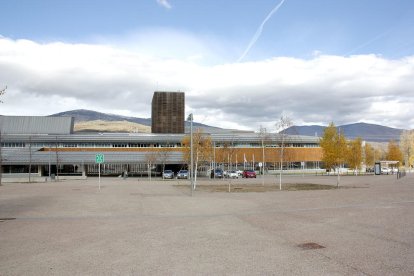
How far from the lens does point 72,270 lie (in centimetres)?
792

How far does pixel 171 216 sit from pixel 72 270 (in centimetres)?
865

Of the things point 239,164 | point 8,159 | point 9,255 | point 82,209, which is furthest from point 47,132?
point 9,255

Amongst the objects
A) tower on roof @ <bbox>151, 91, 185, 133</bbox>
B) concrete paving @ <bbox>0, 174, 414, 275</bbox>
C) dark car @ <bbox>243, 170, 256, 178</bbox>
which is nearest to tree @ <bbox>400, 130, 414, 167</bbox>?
dark car @ <bbox>243, 170, 256, 178</bbox>

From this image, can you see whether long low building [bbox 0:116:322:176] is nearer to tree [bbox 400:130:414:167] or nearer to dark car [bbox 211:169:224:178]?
dark car [bbox 211:169:224:178]

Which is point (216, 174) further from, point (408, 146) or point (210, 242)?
point (408, 146)

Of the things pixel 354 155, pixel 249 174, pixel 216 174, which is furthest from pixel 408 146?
pixel 216 174

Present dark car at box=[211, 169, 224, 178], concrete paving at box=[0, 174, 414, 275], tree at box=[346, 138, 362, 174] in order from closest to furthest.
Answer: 1. concrete paving at box=[0, 174, 414, 275]
2. dark car at box=[211, 169, 224, 178]
3. tree at box=[346, 138, 362, 174]

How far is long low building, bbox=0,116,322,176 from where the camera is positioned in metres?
81.9

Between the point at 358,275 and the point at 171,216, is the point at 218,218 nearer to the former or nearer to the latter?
the point at 171,216

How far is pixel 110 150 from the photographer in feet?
300

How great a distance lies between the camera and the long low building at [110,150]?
81.9 meters

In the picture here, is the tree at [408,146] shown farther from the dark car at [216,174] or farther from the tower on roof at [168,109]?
the tower on roof at [168,109]

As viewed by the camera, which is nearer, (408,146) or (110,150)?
(110,150)

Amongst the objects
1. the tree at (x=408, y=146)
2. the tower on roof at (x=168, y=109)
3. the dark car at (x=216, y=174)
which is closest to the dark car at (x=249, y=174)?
the dark car at (x=216, y=174)
